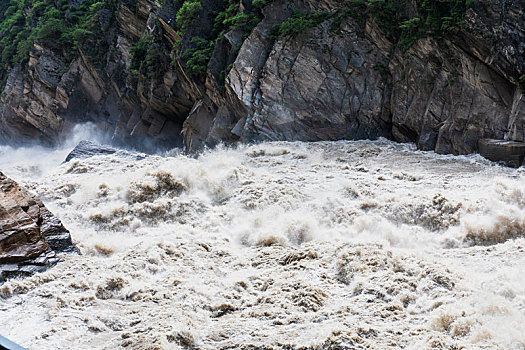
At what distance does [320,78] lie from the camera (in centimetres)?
1811

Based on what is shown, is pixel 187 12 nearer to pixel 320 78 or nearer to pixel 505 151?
pixel 320 78

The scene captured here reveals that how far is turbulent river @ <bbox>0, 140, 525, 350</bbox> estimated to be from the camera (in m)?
6.66

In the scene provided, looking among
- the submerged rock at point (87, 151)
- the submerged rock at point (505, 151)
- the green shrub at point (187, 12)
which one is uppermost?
the green shrub at point (187, 12)

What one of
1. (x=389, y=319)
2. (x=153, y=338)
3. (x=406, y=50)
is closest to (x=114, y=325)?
(x=153, y=338)

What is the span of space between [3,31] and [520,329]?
3927 cm

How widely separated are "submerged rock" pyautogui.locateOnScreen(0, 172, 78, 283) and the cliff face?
9501 mm

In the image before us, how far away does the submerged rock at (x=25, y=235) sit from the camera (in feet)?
28.0

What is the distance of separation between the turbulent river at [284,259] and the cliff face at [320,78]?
72.8 inches

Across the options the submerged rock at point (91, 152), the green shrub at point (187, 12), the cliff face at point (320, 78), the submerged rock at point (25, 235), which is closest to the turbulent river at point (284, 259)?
the submerged rock at point (25, 235)

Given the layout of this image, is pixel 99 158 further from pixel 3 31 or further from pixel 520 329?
pixel 3 31

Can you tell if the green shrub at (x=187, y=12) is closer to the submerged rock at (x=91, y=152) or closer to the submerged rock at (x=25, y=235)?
the submerged rock at (x=91, y=152)

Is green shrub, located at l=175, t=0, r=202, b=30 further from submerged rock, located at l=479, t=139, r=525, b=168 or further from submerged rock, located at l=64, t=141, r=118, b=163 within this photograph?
submerged rock, located at l=479, t=139, r=525, b=168

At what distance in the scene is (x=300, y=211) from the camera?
1161cm

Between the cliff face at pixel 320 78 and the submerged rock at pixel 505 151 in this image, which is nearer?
the submerged rock at pixel 505 151
